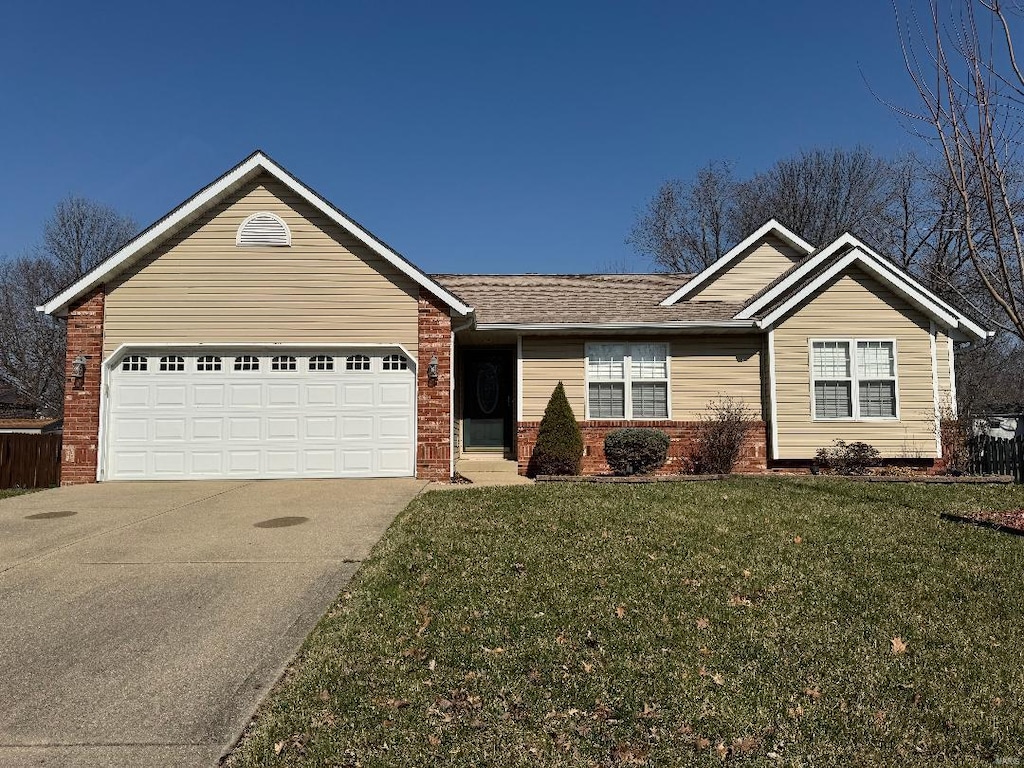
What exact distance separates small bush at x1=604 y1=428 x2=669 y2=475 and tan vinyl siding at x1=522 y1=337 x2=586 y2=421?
1.25 m

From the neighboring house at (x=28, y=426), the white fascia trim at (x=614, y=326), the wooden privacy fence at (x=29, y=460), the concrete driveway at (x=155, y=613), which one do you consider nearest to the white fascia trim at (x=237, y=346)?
the wooden privacy fence at (x=29, y=460)

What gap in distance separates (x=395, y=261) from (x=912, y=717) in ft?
34.1

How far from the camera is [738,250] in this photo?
1558 cm

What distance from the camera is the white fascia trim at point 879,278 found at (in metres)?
12.8

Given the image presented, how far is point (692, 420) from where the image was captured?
13.7 meters

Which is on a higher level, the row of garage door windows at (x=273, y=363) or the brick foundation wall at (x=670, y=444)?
the row of garage door windows at (x=273, y=363)

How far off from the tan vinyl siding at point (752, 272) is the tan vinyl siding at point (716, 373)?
1.93 m

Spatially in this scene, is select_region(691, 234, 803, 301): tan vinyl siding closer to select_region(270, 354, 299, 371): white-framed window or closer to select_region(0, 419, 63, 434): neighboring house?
select_region(270, 354, 299, 371): white-framed window

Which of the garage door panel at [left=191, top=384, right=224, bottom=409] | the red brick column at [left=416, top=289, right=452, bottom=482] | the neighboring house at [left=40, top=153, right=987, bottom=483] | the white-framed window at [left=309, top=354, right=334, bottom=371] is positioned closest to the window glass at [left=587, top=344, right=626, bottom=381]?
the neighboring house at [left=40, top=153, right=987, bottom=483]

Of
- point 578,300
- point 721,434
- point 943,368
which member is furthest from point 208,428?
point 943,368

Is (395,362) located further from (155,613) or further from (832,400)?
(832,400)

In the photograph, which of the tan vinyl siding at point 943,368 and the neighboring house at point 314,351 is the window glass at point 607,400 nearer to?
the neighboring house at point 314,351

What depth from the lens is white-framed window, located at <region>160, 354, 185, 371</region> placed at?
12.0m

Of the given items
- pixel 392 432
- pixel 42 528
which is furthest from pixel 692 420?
pixel 42 528
